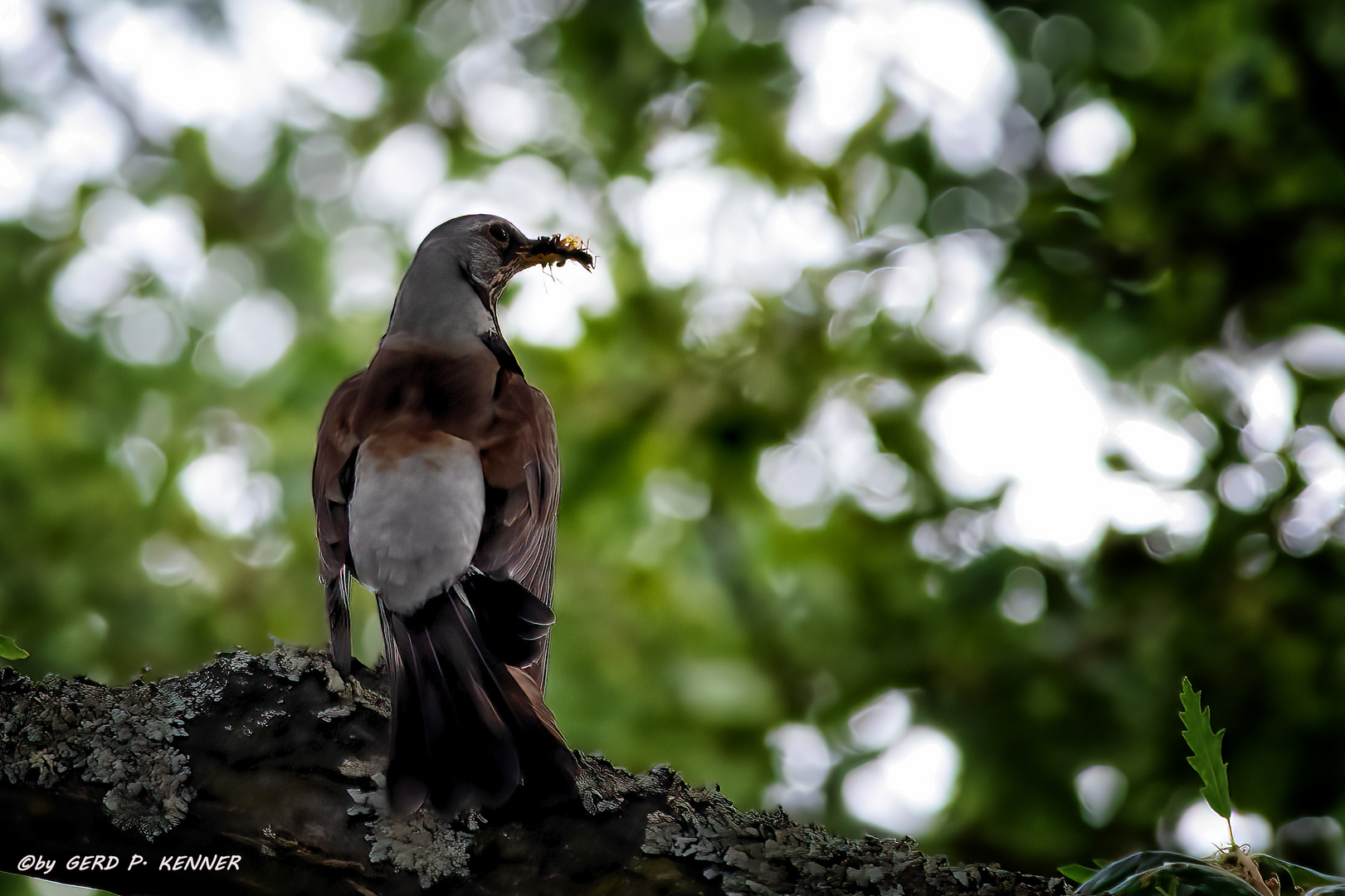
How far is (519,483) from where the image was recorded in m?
2.75

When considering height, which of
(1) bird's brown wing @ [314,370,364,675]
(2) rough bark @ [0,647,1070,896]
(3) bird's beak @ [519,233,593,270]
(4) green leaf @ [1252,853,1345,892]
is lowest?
(4) green leaf @ [1252,853,1345,892]

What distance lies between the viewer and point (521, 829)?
6.97 ft

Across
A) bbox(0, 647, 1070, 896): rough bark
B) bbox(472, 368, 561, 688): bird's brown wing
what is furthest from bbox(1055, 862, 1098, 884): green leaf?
bbox(472, 368, 561, 688): bird's brown wing

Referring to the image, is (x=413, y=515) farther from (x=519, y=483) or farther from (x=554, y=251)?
(x=554, y=251)

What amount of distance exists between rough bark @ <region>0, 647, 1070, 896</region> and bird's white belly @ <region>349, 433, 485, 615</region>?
330 millimetres

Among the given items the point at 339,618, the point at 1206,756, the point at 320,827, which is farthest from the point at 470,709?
the point at 1206,756

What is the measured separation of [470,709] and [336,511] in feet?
2.47

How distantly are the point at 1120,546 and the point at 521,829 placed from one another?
4957 mm

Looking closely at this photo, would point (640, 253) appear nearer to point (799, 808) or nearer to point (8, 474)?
point (799, 808)

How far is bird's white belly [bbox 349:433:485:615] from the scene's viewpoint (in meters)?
2.49

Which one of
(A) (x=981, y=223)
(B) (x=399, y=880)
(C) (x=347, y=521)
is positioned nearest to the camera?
(B) (x=399, y=880)

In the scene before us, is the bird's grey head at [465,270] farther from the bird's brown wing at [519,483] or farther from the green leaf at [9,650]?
the green leaf at [9,650]

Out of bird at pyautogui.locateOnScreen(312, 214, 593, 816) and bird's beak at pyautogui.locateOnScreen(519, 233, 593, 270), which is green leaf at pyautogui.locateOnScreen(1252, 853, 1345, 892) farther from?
bird's beak at pyautogui.locateOnScreen(519, 233, 593, 270)

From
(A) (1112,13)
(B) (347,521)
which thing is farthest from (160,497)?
(A) (1112,13)
